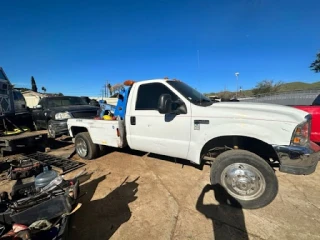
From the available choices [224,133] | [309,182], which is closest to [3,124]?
[224,133]

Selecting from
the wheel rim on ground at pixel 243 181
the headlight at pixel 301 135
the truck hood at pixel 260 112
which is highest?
the truck hood at pixel 260 112

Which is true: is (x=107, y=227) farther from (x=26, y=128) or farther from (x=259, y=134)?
(x=26, y=128)

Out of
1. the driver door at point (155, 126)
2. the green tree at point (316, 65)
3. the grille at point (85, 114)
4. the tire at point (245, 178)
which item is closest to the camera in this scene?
the tire at point (245, 178)

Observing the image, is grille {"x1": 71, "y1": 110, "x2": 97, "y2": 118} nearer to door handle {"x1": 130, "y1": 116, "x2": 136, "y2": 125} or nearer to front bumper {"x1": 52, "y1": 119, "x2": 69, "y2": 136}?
front bumper {"x1": 52, "y1": 119, "x2": 69, "y2": 136}

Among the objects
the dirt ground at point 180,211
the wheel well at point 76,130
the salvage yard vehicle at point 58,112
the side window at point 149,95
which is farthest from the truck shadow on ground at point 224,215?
the salvage yard vehicle at point 58,112

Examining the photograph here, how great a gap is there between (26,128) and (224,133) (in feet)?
22.2

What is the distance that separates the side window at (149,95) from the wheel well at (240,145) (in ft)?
4.30

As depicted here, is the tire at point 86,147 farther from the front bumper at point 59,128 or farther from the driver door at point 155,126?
the front bumper at point 59,128

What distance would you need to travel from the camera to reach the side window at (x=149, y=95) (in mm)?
3941

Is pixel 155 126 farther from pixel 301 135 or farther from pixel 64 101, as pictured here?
pixel 64 101

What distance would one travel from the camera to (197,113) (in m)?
3.38

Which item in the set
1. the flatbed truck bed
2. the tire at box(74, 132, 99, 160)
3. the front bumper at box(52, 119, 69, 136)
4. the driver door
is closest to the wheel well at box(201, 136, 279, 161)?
the driver door

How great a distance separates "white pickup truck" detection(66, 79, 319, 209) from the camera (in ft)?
8.99

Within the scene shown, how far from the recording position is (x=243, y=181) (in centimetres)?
300
